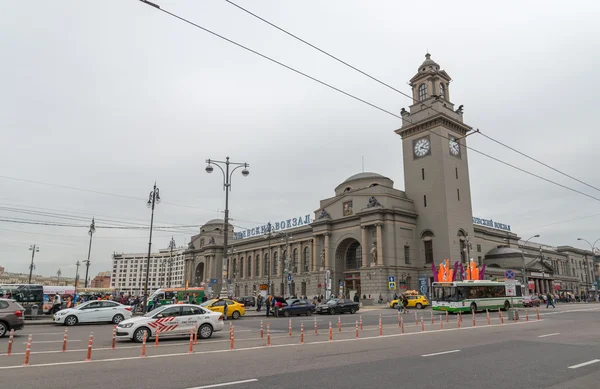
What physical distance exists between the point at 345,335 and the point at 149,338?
26.0 feet

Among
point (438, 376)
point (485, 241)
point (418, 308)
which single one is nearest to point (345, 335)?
point (438, 376)

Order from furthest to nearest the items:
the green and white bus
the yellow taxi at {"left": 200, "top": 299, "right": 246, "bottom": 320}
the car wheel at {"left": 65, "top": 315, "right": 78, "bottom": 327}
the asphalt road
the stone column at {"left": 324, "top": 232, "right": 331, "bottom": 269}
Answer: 1. the stone column at {"left": 324, "top": 232, "right": 331, "bottom": 269}
2. the green and white bus
3. the yellow taxi at {"left": 200, "top": 299, "right": 246, "bottom": 320}
4. the car wheel at {"left": 65, "top": 315, "right": 78, "bottom": 327}
5. the asphalt road

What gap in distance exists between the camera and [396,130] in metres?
65.9

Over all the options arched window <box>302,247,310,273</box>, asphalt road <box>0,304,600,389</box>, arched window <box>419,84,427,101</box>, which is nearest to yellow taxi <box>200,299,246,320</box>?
asphalt road <box>0,304,600,389</box>

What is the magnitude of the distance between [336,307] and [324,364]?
26.8 meters

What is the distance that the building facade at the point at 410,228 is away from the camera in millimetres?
57844

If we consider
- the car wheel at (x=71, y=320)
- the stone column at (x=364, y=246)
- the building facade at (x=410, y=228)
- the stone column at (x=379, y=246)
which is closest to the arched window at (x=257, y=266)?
the building facade at (x=410, y=228)

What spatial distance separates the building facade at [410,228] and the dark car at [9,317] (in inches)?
1454

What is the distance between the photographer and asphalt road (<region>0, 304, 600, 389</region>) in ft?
28.4

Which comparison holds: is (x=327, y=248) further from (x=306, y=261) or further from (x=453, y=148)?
(x=453, y=148)

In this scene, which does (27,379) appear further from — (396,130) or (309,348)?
(396,130)

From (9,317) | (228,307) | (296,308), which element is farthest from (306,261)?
(9,317)

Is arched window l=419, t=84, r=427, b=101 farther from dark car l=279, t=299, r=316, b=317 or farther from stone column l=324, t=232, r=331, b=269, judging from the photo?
dark car l=279, t=299, r=316, b=317

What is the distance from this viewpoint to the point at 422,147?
203ft
